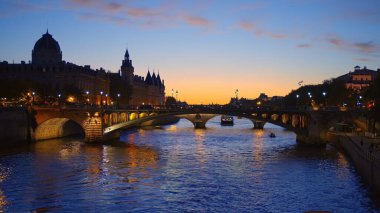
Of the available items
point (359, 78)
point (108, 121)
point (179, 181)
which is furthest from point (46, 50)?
point (179, 181)

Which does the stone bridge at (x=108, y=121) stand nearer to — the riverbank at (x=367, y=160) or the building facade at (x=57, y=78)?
the riverbank at (x=367, y=160)

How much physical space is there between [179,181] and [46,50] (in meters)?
110

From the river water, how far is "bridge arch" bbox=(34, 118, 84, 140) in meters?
13.8

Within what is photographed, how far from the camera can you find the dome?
470 feet

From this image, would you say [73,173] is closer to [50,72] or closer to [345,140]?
[345,140]

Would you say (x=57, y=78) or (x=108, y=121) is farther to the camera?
(x=57, y=78)

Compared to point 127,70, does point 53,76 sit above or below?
below

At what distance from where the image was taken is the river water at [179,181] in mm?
33719

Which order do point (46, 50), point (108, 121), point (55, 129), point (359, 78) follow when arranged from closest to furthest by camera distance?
point (108, 121), point (55, 129), point (46, 50), point (359, 78)

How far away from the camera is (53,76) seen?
123m

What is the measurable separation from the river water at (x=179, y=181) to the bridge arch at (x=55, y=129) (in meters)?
13.8

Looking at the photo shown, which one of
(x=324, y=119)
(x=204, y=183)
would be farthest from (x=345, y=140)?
(x=204, y=183)

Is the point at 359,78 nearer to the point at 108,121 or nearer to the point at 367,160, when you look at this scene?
the point at 108,121

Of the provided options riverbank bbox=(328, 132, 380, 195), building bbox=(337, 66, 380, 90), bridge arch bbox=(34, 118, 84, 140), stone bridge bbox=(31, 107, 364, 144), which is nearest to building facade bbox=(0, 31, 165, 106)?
bridge arch bbox=(34, 118, 84, 140)
